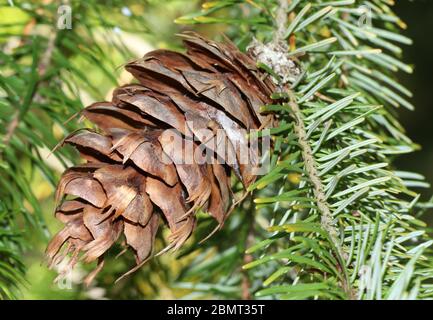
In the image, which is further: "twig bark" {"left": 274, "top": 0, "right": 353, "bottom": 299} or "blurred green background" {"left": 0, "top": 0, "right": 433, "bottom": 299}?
"blurred green background" {"left": 0, "top": 0, "right": 433, "bottom": 299}

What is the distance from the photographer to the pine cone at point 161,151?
56 cm

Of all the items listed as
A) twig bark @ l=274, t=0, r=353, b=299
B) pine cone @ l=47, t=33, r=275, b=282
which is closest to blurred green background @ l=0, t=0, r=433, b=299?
pine cone @ l=47, t=33, r=275, b=282

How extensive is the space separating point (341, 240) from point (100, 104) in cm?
28

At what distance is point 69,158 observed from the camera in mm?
772

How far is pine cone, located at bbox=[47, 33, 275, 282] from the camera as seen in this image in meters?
0.56

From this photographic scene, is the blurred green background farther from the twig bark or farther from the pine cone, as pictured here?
the twig bark

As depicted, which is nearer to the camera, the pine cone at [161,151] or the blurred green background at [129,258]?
the pine cone at [161,151]

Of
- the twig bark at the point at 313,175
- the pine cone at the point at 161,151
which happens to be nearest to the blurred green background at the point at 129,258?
the pine cone at the point at 161,151

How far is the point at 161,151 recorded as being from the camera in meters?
0.57

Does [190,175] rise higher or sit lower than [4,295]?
higher

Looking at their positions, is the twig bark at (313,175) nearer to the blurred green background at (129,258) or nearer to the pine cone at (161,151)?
the pine cone at (161,151)
